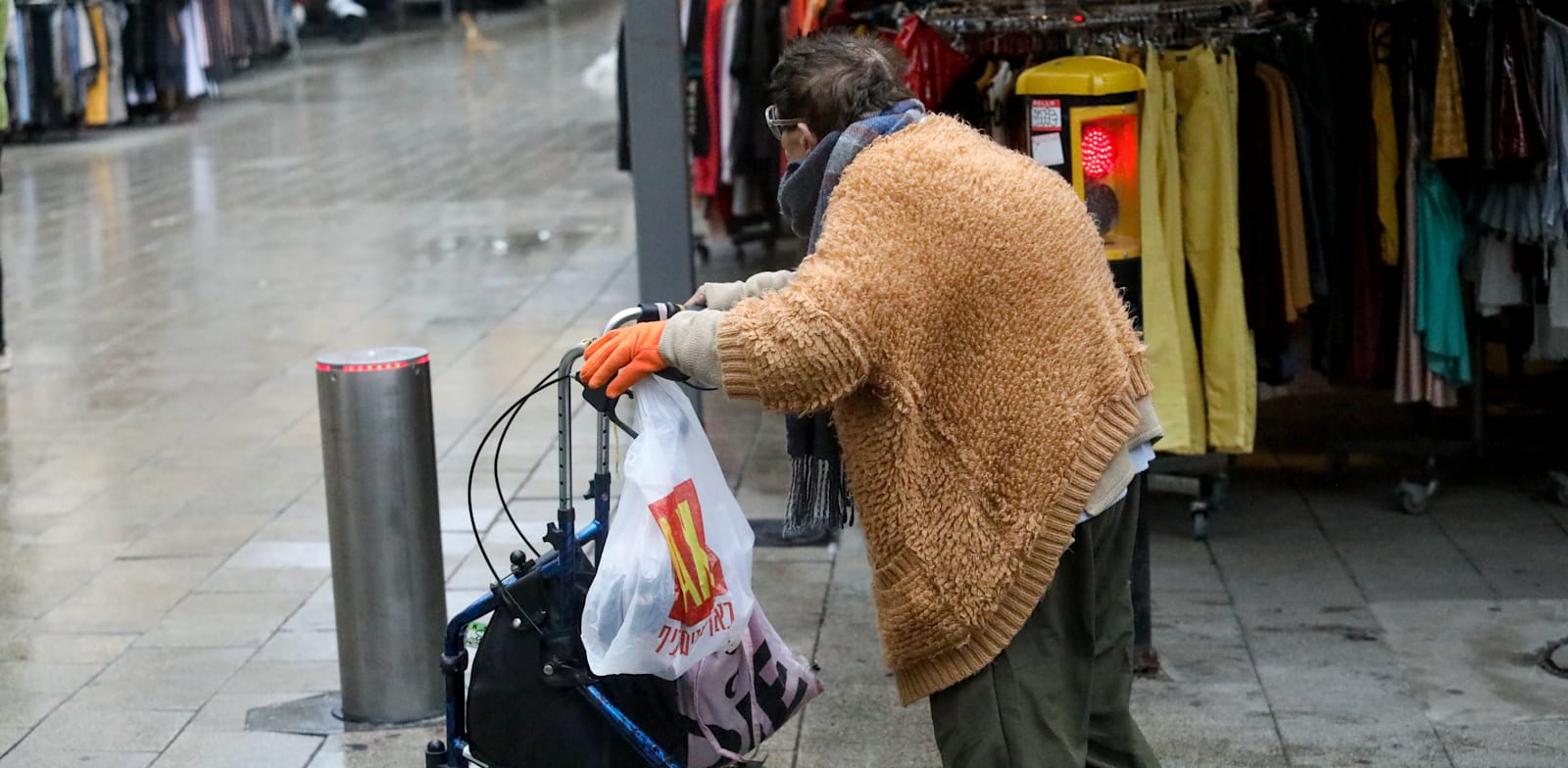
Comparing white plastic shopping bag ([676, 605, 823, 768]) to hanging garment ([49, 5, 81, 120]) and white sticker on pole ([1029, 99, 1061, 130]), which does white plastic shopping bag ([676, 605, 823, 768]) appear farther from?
hanging garment ([49, 5, 81, 120])

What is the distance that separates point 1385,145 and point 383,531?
3.40 m

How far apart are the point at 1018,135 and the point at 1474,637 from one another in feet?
6.42

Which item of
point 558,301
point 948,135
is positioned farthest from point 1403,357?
point 558,301

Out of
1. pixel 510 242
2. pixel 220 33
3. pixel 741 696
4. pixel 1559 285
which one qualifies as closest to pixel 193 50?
pixel 220 33

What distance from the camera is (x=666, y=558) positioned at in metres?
3.20

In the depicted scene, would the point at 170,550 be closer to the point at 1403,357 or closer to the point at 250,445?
the point at 250,445

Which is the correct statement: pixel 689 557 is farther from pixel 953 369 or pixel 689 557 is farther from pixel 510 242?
pixel 510 242

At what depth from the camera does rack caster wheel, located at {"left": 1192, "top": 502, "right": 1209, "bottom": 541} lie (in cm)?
595

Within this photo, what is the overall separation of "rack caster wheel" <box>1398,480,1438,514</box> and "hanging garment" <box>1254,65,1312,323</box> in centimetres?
79

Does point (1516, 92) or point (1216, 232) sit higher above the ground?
point (1516, 92)

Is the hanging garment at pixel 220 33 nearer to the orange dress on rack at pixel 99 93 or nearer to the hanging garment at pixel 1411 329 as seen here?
the orange dress on rack at pixel 99 93

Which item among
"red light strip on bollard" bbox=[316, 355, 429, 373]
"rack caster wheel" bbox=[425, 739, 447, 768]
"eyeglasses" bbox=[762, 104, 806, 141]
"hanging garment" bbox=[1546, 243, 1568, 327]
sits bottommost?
"rack caster wheel" bbox=[425, 739, 447, 768]

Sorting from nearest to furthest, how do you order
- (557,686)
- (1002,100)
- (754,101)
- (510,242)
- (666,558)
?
(666,558) → (557,686) → (1002,100) → (754,101) → (510,242)

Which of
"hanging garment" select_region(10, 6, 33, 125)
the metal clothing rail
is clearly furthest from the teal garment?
"hanging garment" select_region(10, 6, 33, 125)
